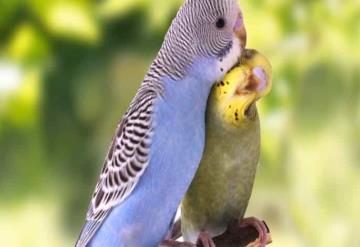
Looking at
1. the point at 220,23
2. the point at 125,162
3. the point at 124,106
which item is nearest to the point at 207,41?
the point at 220,23

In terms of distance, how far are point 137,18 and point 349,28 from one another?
436 millimetres

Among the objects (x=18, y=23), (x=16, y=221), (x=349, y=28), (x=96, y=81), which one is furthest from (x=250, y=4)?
(x=16, y=221)

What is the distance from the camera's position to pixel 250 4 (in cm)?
134

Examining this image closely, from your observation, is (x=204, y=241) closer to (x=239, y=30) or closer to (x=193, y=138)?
(x=193, y=138)

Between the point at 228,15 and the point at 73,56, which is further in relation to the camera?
the point at 73,56

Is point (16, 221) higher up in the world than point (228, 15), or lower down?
lower down

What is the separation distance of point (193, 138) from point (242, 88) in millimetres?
63

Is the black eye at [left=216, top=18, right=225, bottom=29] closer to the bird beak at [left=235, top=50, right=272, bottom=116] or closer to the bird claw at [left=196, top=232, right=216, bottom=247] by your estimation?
the bird beak at [left=235, top=50, right=272, bottom=116]

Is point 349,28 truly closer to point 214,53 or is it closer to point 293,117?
point 293,117

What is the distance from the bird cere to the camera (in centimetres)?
61

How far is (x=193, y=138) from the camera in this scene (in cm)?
61

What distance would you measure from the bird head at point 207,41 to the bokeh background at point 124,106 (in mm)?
719

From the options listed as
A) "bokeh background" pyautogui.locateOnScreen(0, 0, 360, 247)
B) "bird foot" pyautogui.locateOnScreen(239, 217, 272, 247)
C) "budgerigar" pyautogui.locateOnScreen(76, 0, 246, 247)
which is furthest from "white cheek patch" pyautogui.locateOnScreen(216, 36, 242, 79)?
"bokeh background" pyautogui.locateOnScreen(0, 0, 360, 247)

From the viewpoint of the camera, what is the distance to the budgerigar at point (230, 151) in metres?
0.62
